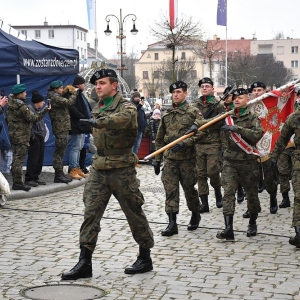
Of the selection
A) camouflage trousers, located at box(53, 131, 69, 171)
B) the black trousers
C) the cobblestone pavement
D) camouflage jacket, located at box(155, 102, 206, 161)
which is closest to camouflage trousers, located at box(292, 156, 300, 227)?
the cobblestone pavement

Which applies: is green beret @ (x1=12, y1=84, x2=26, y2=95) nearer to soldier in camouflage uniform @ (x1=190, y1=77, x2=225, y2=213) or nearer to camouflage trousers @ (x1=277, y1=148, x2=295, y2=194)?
soldier in camouflage uniform @ (x1=190, y1=77, x2=225, y2=213)

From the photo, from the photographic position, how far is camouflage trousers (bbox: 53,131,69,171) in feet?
46.5

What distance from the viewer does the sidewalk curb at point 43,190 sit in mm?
12667

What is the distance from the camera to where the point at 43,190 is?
Answer: 13.3 m

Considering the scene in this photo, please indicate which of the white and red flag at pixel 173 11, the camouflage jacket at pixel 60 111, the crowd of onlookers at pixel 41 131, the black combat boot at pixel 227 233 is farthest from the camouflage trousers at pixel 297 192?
the white and red flag at pixel 173 11

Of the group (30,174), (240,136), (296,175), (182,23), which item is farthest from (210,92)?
(182,23)

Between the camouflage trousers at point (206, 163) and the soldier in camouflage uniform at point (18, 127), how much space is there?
2.88m

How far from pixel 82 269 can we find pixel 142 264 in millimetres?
625

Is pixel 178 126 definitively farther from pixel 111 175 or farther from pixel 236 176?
pixel 111 175

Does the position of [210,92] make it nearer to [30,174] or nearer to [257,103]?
[257,103]

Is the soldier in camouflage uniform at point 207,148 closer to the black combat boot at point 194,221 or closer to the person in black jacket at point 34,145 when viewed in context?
the black combat boot at point 194,221

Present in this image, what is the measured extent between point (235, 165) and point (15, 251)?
2.88 m

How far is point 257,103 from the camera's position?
33.1 ft

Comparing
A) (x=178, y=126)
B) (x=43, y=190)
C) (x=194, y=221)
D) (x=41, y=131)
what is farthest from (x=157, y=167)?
(x=41, y=131)
